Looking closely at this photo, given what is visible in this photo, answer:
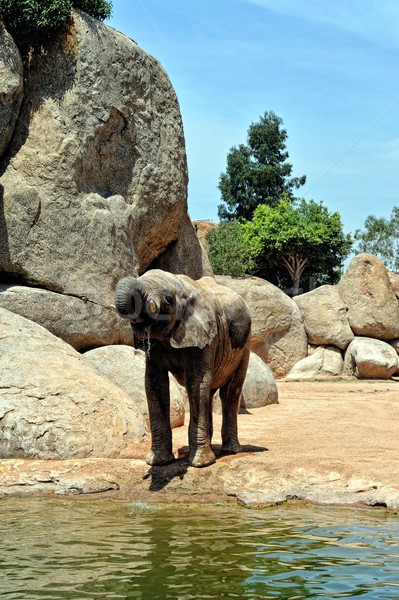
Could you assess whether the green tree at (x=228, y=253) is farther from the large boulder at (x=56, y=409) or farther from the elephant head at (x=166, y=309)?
the elephant head at (x=166, y=309)

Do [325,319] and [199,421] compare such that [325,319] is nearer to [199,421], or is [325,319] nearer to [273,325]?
[273,325]

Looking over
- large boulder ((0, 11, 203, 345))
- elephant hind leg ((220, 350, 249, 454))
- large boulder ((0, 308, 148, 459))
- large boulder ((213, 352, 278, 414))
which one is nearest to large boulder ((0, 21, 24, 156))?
A: large boulder ((0, 11, 203, 345))

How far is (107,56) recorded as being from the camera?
608 inches

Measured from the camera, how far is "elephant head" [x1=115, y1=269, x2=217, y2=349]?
7703 mm

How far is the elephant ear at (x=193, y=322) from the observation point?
8625 millimetres

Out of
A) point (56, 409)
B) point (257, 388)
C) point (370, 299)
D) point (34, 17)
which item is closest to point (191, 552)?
point (56, 409)

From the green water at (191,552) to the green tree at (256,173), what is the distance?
4206 centimetres

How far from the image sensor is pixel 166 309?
8359 mm

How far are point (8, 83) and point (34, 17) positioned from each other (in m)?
1.55

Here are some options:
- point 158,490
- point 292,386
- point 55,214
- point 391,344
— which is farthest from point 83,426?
point 391,344

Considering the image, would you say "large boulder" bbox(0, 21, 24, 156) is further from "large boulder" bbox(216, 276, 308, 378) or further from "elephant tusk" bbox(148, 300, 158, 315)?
"large boulder" bbox(216, 276, 308, 378)

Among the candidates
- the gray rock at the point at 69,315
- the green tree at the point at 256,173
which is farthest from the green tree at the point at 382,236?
the gray rock at the point at 69,315

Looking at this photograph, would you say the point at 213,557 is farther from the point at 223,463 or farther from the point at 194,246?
the point at 194,246

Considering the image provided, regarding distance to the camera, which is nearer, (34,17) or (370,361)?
(34,17)
